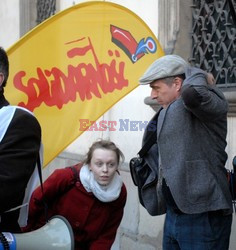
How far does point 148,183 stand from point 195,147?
409 millimetres

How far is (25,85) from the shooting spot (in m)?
3.80

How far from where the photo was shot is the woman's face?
334cm

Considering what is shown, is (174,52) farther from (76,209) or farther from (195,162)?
(195,162)

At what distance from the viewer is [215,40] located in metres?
Result: 5.09

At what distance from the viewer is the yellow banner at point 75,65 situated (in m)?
3.78

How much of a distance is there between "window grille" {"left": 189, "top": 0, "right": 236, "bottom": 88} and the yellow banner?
883 mm

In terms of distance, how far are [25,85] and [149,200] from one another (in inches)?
47.1

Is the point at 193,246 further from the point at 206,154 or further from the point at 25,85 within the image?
the point at 25,85

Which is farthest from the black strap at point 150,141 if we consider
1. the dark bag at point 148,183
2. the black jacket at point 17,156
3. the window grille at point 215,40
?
the window grille at point 215,40

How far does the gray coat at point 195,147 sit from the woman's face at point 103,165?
1.45ft

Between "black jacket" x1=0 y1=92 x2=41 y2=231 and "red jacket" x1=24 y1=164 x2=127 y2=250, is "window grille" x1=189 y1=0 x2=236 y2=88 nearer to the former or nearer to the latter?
"red jacket" x1=24 y1=164 x2=127 y2=250

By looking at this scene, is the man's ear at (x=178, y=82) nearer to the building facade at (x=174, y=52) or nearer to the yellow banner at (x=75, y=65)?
the yellow banner at (x=75, y=65)

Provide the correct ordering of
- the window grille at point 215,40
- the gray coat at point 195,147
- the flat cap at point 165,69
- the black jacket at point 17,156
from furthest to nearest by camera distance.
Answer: the window grille at point 215,40 < the flat cap at point 165,69 < the gray coat at point 195,147 < the black jacket at point 17,156

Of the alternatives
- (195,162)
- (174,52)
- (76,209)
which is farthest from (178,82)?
(174,52)
